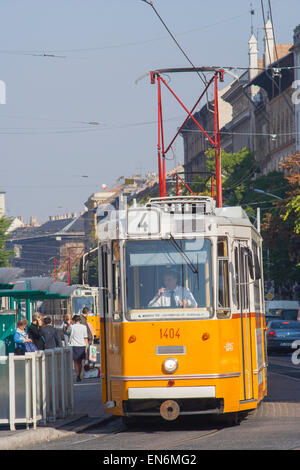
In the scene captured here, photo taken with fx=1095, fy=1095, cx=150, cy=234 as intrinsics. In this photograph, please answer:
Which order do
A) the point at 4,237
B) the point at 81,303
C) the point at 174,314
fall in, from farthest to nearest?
the point at 4,237
the point at 81,303
the point at 174,314

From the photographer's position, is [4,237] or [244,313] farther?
[4,237]

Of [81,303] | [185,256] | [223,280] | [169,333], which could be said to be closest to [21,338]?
[169,333]

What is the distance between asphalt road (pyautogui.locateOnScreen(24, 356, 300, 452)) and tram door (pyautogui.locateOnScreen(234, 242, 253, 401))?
0.57 meters

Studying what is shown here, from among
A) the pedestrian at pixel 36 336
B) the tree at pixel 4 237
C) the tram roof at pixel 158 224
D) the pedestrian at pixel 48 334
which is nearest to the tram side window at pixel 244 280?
the tram roof at pixel 158 224

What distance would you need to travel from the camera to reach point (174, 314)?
46.3ft

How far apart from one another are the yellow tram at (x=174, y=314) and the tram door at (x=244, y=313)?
0.6 inches

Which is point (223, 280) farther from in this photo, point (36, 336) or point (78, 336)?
point (78, 336)

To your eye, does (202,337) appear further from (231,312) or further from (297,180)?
(297,180)

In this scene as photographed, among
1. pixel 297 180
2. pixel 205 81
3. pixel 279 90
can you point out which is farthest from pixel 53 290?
pixel 279 90

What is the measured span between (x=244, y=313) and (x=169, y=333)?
1.31m

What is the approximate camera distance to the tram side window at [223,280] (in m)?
14.3

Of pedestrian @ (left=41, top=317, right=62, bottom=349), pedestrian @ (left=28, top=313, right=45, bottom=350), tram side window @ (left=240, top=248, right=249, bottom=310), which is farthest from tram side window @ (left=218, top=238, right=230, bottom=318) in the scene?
pedestrian @ (left=28, top=313, right=45, bottom=350)

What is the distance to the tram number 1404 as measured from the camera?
46.2ft

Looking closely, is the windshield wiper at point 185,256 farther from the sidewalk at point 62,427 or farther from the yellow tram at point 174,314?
the sidewalk at point 62,427
